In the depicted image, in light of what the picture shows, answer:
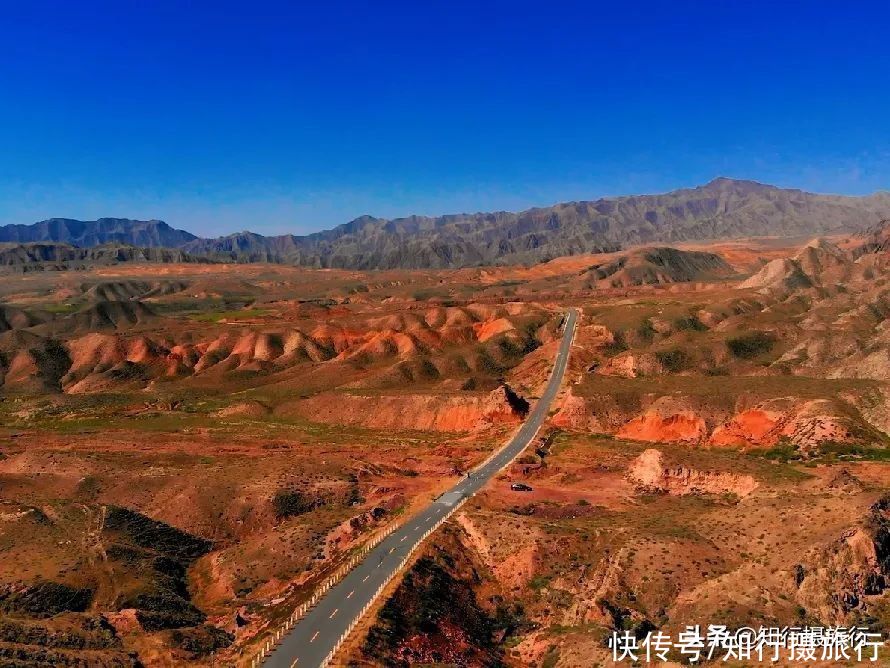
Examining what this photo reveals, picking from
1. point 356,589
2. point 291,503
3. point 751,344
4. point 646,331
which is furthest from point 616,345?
point 356,589

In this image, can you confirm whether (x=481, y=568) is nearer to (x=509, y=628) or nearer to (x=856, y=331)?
(x=509, y=628)

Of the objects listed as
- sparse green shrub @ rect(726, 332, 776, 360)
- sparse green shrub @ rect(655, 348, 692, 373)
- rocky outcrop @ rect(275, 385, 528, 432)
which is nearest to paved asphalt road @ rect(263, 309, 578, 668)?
rocky outcrop @ rect(275, 385, 528, 432)

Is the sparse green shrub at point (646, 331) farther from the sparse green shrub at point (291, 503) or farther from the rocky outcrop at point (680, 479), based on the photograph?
the sparse green shrub at point (291, 503)

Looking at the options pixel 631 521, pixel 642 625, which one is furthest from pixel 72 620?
pixel 631 521

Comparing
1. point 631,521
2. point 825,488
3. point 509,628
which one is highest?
point 825,488

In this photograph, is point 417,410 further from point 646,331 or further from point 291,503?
point 646,331

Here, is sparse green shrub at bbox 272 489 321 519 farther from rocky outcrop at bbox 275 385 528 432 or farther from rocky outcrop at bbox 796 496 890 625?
rocky outcrop at bbox 796 496 890 625

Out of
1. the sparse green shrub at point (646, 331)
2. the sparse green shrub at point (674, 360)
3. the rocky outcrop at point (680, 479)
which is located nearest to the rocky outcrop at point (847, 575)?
the rocky outcrop at point (680, 479)
